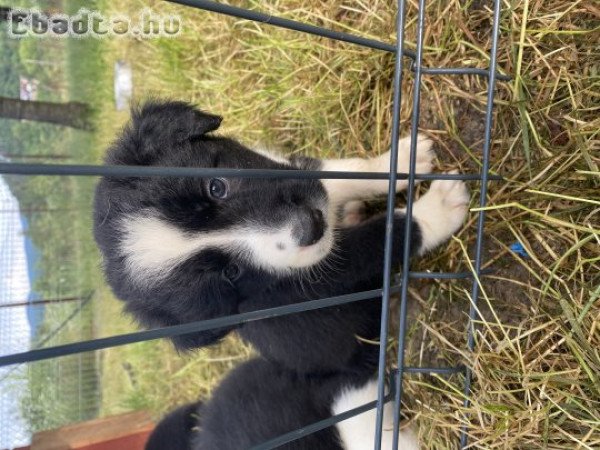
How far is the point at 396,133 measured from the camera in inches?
71.6

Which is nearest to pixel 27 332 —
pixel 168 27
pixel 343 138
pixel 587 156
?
pixel 168 27

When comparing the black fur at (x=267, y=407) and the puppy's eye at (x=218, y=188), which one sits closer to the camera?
the puppy's eye at (x=218, y=188)

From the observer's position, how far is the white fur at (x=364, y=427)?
2.47 m

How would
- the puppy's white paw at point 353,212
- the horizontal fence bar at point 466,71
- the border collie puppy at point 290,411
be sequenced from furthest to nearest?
the puppy's white paw at point 353,212 < the border collie puppy at point 290,411 < the horizontal fence bar at point 466,71

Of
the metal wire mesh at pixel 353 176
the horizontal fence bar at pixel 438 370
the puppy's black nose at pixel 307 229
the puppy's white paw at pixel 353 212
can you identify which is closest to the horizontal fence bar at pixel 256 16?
the metal wire mesh at pixel 353 176

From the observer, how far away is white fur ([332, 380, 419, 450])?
8.12 feet

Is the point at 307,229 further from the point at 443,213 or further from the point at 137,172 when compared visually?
the point at 137,172

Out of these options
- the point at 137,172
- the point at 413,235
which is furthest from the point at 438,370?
the point at 137,172

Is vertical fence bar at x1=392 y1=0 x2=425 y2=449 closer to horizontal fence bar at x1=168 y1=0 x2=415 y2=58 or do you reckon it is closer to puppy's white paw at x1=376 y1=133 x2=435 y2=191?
horizontal fence bar at x1=168 y1=0 x2=415 y2=58

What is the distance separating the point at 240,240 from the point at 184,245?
21 centimetres

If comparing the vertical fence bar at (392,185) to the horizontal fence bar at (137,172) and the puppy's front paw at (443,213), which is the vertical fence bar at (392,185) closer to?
the horizontal fence bar at (137,172)

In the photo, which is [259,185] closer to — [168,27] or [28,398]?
[168,27]

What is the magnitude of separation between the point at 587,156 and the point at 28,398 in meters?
4.01

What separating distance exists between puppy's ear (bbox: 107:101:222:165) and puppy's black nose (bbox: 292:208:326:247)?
608mm
